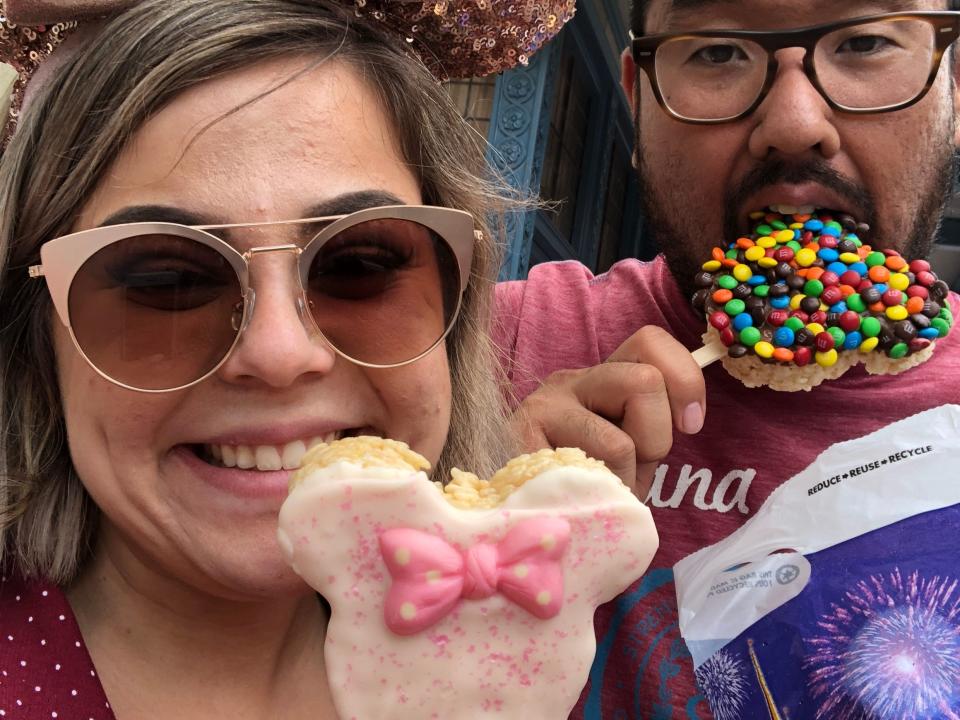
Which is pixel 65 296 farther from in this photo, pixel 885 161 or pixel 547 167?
pixel 547 167

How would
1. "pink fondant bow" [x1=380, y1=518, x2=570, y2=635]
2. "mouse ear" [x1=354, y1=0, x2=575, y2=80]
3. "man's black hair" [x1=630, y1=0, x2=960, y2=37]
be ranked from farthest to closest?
"man's black hair" [x1=630, y1=0, x2=960, y2=37] → "mouse ear" [x1=354, y1=0, x2=575, y2=80] → "pink fondant bow" [x1=380, y1=518, x2=570, y2=635]

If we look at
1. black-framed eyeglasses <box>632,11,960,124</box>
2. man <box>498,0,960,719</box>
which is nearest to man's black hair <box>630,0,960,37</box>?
man <box>498,0,960,719</box>

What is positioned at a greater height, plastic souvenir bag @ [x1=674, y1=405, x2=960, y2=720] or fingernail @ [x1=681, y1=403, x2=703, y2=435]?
fingernail @ [x1=681, y1=403, x2=703, y2=435]

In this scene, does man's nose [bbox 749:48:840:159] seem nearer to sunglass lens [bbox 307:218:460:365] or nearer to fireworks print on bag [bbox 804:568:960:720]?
sunglass lens [bbox 307:218:460:365]

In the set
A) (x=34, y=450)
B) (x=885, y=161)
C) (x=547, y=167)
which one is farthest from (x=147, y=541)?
(x=547, y=167)

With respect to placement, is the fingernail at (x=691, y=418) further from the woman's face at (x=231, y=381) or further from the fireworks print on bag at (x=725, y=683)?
the woman's face at (x=231, y=381)

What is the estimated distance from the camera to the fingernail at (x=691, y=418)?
1.47 metres

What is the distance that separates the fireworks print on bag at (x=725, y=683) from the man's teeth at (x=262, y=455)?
0.80m

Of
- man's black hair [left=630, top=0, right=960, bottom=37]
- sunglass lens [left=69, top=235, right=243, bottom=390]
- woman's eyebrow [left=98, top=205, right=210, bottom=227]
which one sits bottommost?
sunglass lens [left=69, top=235, right=243, bottom=390]

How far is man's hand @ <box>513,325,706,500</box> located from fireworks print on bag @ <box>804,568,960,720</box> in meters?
0.39

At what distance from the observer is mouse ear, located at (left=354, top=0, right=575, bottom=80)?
156 cm

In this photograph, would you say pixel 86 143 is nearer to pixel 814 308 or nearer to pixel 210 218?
pixel 210 218

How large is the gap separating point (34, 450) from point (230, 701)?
0.55 metres

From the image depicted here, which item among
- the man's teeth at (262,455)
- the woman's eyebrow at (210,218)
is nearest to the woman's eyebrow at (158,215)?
the woman's eyebrow at (210,218)
